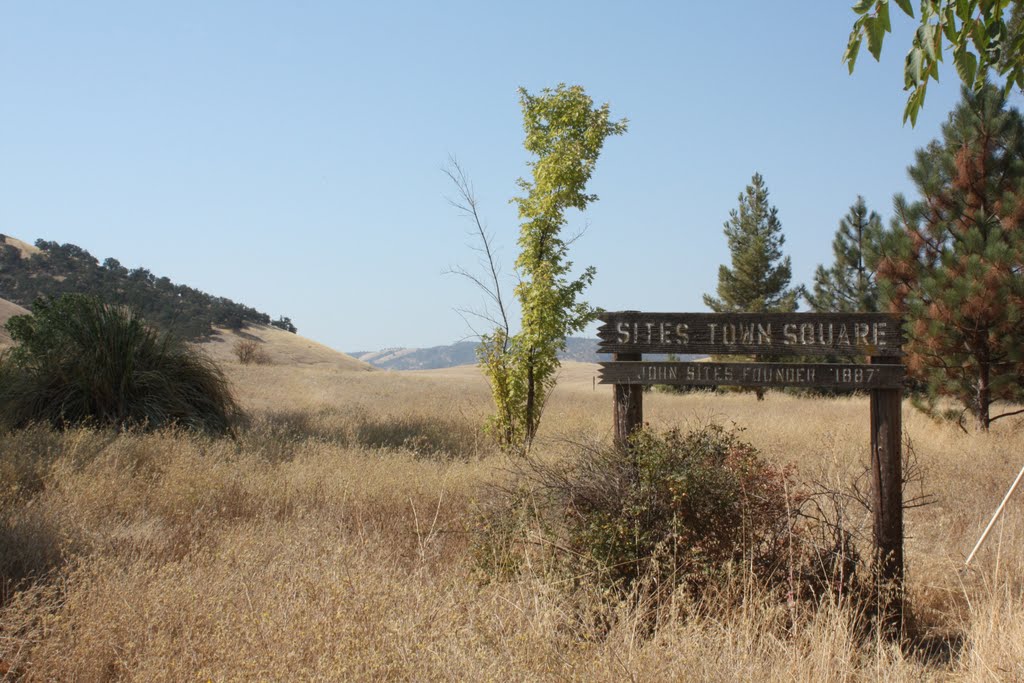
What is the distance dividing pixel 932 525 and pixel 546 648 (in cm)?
542

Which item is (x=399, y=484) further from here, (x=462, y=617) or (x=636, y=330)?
(x=462, y=617)

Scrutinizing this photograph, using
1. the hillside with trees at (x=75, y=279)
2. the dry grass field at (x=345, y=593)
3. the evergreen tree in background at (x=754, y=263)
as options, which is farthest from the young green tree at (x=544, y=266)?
the hillside with trees at (x=75, y=279)

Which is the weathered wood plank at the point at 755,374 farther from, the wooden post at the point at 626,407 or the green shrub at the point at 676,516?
the green shrub at the point at 676,516

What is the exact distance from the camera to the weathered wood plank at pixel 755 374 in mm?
6043

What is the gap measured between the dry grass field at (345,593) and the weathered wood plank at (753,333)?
1.02m

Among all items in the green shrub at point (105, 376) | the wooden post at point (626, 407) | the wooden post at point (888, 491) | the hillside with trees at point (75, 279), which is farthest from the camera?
the hillside with trees at point (75, 279)

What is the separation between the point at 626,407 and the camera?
20.9ft

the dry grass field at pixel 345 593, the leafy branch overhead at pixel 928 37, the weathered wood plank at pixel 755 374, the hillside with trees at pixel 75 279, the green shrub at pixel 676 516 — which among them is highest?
the hillside with trees at pixel 75 279

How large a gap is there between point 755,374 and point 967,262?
9.09 m

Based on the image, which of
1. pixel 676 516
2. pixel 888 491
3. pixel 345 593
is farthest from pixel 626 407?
pixel 345 593

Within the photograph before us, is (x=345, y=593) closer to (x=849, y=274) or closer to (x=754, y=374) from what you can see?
(x=754, y=374)

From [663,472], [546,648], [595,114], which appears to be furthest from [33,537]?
[595,114]

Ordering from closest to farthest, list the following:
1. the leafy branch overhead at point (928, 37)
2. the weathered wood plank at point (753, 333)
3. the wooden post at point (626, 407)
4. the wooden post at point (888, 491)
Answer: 1. the leafy branch overhead at point (928, 37)
2. the wooden post at point (888, 491)
3. the weathered wood plank at point (753, 333)
4. the wooden post at point (626, 407)

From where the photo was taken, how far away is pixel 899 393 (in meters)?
6.06
